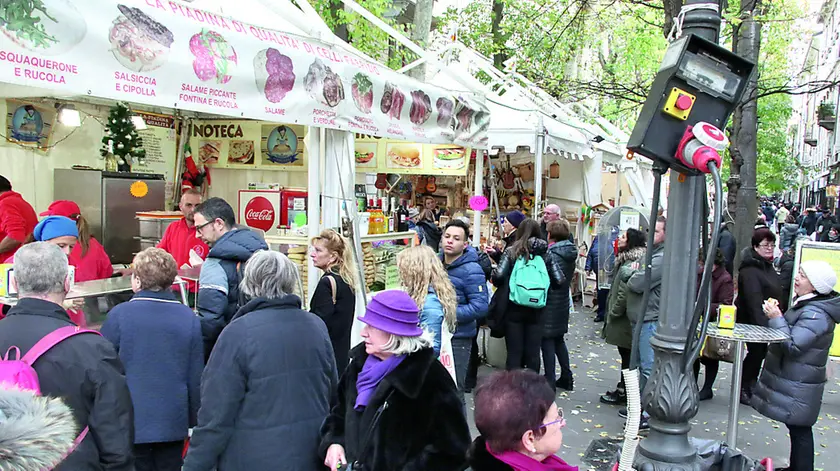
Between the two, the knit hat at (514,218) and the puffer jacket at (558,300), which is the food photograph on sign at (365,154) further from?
the puffer jacket at (558,300)

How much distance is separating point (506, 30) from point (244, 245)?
16838 millimetres

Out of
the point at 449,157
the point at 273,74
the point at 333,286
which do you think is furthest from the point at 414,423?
the point at 449,157

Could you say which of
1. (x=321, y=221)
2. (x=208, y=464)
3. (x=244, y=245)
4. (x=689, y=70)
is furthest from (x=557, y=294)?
(x=208, y=464)

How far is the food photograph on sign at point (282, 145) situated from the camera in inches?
332

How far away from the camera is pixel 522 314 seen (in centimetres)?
650

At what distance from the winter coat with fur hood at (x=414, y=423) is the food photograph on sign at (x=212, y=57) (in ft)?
7.76

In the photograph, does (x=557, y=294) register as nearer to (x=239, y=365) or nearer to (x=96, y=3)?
(x=239, y=365)

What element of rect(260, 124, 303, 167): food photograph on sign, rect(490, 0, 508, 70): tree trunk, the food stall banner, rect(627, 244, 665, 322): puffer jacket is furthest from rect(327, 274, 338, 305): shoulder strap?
rect(490, 0, 508, 70): tree trunk

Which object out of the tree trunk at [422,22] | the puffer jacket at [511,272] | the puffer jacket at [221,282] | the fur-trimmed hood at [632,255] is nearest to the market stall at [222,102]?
the puffer jacket at [221,282]

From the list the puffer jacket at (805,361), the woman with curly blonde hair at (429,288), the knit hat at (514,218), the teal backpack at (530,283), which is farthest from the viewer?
the knit hat at (514,218)

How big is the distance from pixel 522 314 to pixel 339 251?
2317mm

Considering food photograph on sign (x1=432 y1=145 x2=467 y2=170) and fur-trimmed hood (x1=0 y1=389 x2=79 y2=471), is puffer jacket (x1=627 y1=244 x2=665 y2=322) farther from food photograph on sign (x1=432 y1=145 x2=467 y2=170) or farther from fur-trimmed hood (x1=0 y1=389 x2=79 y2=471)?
fur-trimmed hood (x1=0 y1=389 x2=79 y2=471)

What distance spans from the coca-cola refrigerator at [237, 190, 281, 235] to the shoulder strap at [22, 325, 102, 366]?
527cm

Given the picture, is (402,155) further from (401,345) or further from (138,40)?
(401,345)
